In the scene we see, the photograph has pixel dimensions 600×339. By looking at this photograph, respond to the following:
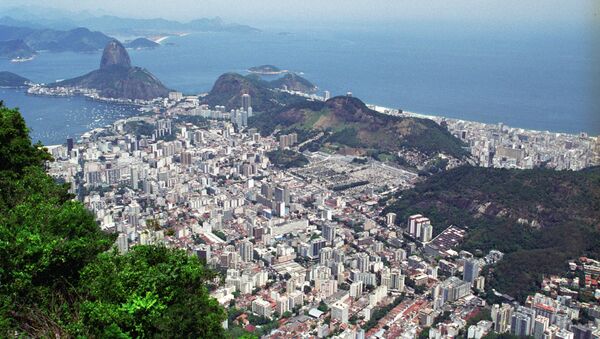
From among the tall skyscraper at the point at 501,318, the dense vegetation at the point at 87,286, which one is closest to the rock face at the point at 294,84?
the tall skyscraper at the point at 501,318

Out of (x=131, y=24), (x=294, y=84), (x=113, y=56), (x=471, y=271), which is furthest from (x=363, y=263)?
(x=131, y=24)

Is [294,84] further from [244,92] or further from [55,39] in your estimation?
[55,39]

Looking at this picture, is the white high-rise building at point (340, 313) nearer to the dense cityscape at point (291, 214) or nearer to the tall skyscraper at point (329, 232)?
the dense cityscape at point (291, 214)

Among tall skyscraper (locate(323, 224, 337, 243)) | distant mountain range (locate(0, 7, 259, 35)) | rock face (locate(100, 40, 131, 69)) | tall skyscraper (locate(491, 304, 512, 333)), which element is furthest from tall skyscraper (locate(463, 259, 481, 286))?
distant mountain range (locate(0, 7, 259, 35))

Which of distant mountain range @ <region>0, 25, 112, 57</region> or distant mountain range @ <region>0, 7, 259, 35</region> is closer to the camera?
distant mountain range @ <region>0, 25, 112, 57</region>

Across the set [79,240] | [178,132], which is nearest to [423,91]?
[178,132]

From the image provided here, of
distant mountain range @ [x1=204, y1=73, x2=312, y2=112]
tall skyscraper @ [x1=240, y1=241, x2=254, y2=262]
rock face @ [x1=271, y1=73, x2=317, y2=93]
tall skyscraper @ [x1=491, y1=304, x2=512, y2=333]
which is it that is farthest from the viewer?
rock face @ [x1=271, y1=73, x2=317, y2=93]

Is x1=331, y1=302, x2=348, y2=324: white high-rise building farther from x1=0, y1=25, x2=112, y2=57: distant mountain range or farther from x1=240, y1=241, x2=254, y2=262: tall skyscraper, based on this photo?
x1=0, y1=25, x2=112, y2=57: distant mountain range
